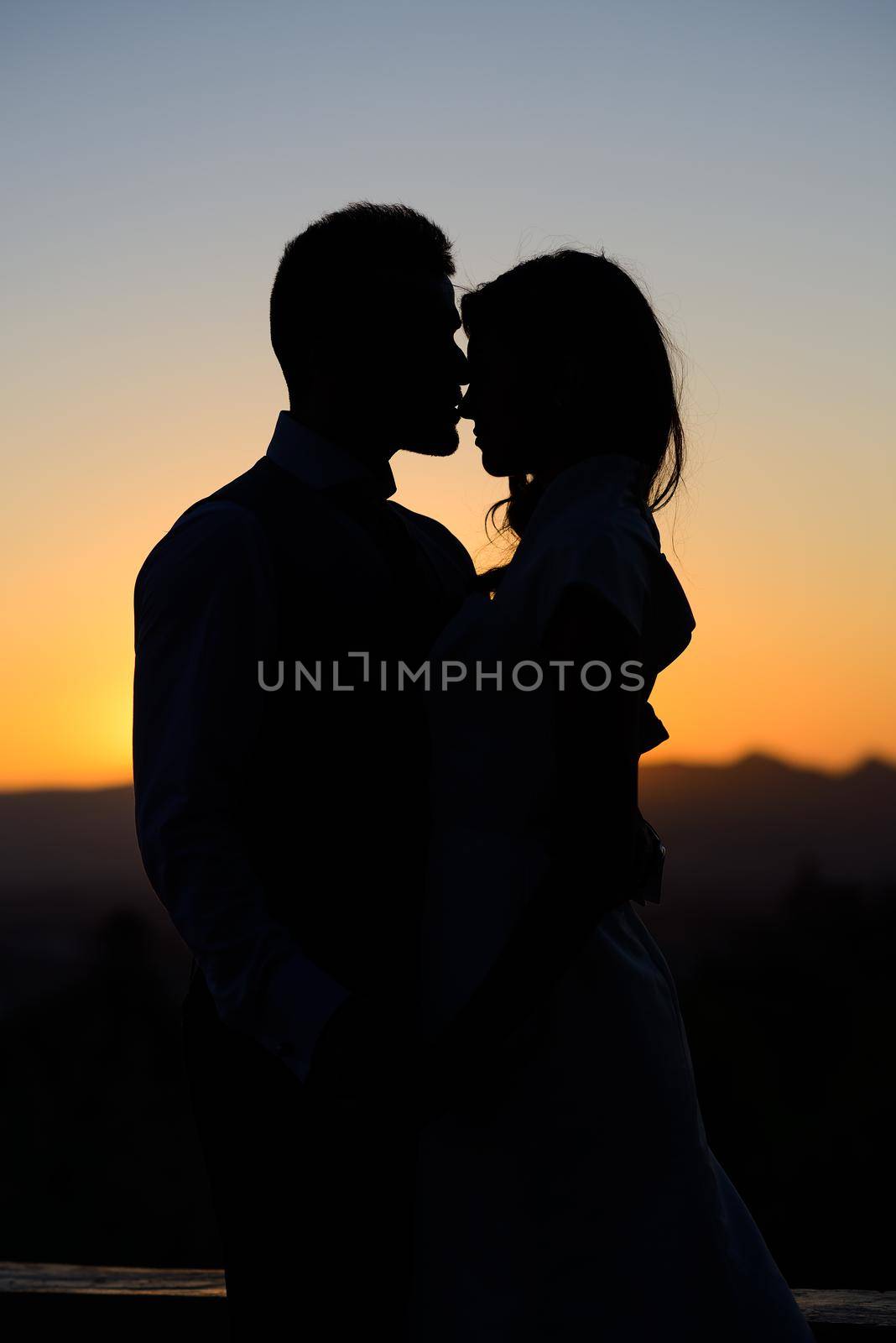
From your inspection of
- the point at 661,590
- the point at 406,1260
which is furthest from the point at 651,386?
→ the point at 406,1260

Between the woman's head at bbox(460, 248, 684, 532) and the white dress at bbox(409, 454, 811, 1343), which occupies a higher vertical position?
the woman's head at bbox(460, 248, 684, 532)

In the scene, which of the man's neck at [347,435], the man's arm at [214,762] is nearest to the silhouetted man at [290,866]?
the man's arm at [214,762]

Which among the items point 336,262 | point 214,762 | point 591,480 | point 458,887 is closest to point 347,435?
point 336,262

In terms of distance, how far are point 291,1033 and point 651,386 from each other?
999mm

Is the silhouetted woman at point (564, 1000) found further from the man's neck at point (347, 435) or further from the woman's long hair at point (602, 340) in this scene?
the man's neck at point (347, 435)

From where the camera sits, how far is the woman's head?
159 centimetres

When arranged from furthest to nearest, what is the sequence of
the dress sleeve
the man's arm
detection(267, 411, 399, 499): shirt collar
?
detection(267, 411, 399, 499): shirt collar
the man's arm
the dress sleeve

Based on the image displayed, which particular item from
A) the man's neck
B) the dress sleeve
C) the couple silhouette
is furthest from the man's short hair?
the dress sleeve

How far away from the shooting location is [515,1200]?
1.38 meters

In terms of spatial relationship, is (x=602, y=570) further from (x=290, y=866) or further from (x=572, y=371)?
(x=290, y=866)

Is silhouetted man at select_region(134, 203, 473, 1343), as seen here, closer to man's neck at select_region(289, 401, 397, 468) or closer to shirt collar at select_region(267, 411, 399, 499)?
shirt collar at select_region(267, 411, 399, 499)

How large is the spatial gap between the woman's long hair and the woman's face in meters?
0.02

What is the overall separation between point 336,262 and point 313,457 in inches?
14.7

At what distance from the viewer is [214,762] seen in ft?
5.00
